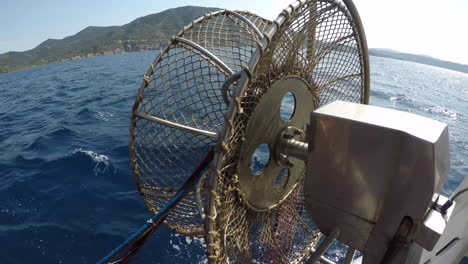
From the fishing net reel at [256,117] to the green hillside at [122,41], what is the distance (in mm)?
81964

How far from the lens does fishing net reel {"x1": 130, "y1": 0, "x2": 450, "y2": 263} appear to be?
1.16 metres

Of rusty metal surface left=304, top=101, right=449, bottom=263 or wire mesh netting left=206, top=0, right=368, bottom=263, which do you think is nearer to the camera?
rusty metal surface left=304, top=101, right=449, bottom=263

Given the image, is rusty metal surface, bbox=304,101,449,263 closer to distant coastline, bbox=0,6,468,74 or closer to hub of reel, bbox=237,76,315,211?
hub of reel, bbox=237,76,315,211

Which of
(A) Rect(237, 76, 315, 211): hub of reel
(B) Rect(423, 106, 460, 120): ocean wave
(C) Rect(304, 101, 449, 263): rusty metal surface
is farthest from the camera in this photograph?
(B) Rect(423, 106, 460, 120): ocean wave

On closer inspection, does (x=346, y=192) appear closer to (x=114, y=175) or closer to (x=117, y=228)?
(x=117, y=228)

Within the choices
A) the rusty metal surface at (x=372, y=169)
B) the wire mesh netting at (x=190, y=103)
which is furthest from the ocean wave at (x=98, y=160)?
the rusty metal surface at (x=372, y=169)

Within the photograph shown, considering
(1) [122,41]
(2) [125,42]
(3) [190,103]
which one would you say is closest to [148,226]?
(3) [190,103]

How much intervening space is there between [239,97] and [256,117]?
14.8 inches

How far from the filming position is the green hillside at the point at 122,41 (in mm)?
83562

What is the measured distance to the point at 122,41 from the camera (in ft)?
328

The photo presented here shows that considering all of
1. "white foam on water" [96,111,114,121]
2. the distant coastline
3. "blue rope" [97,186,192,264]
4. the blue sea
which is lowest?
the blue sea

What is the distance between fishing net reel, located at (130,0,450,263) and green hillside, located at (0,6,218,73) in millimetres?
81964

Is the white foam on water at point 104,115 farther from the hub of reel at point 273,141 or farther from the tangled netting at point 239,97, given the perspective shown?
the hub of reel at point 273,141

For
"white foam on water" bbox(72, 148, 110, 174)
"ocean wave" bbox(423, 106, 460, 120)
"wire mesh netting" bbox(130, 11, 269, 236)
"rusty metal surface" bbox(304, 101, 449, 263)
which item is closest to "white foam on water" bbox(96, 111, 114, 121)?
"white foam on water" bbox(72, 148, 110, 174)
